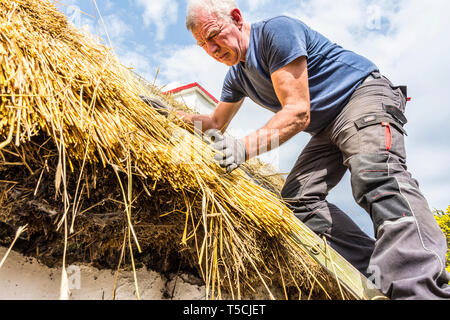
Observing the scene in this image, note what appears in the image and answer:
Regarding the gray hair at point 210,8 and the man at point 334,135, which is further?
the gray hair at point 210,8

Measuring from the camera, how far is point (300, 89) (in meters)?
1.43

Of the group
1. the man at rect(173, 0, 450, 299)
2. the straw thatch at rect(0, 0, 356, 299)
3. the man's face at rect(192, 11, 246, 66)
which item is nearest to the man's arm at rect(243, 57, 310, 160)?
the man at rect(173, 0, 450, 299)

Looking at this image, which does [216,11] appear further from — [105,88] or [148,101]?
[105,88]

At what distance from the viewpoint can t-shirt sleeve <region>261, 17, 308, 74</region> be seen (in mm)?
1452

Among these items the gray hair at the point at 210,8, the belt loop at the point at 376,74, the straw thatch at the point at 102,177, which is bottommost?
the straw thatch at the point at 102,177

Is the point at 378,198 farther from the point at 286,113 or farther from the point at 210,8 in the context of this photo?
the point at 210,8

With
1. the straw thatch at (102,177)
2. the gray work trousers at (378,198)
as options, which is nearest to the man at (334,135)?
the gray work trousers at (378,198)

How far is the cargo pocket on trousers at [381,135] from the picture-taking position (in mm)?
1300

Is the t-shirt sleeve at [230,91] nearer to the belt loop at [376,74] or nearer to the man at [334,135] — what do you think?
the man at [334,135]

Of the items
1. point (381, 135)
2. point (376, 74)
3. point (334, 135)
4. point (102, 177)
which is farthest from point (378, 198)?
point (102, 177)

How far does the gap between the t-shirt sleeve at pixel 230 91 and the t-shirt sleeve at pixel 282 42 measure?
50 centimetres

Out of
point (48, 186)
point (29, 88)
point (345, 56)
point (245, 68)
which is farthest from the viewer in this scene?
point (245, 68)

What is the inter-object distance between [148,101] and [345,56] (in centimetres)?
110
